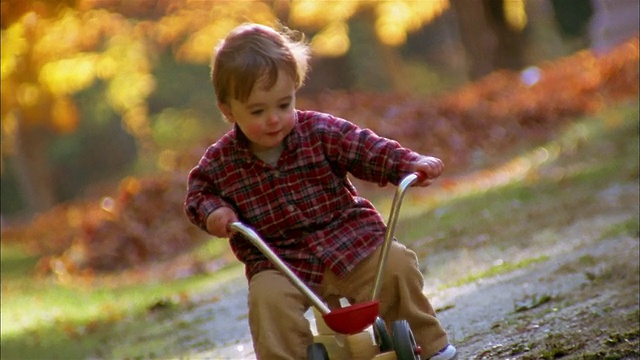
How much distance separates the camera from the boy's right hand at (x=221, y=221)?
→ 12.4 feet

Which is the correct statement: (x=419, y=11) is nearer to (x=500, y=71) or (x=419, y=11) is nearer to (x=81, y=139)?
(x=500, y=71)

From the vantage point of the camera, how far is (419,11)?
66.6 feet

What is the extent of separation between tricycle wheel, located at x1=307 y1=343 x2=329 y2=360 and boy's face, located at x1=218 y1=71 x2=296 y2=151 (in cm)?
73

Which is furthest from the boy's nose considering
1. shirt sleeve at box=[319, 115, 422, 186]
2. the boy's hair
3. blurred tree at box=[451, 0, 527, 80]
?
blurred tree at box=[451, 0, 527, 80]

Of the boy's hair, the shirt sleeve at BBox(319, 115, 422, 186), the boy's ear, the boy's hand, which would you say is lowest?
the boy's hand

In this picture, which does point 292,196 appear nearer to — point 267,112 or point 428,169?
point 267,112

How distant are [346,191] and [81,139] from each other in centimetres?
2652

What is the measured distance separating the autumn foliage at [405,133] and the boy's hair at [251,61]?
7.95 m

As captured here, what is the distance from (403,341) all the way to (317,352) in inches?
10.9

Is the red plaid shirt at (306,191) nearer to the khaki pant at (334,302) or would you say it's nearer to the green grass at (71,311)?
the khaki pant at (334,302)

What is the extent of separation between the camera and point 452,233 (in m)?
8.30

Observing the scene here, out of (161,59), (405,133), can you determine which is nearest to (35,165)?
(161,59)

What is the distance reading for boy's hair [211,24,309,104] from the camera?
12.5 ft

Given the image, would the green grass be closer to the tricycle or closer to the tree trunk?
the tricycle
